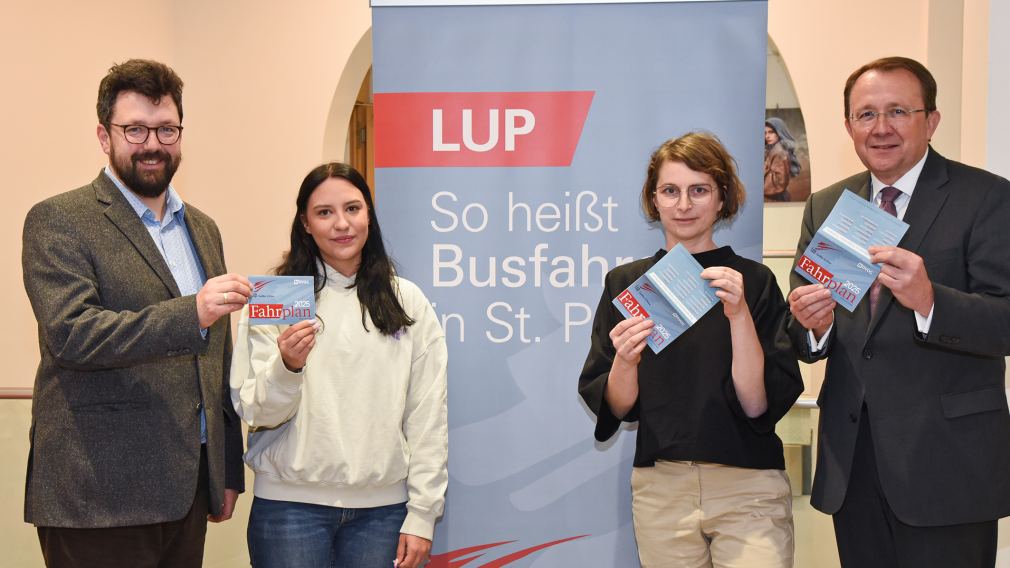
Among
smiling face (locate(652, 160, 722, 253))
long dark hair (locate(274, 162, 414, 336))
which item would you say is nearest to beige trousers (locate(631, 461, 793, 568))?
smiling face (locate(652, 160, 722, 253))

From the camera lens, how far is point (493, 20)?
9.39ft

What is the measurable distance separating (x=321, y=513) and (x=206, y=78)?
14.4ft

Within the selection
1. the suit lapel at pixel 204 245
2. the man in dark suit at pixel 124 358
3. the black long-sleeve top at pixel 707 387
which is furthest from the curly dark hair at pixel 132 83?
the black long-sleeve top at pixel 707 387

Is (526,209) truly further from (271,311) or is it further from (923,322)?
(923,322)

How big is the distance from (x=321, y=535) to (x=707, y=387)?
112cm

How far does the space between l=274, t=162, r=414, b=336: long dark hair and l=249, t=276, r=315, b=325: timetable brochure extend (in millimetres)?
269

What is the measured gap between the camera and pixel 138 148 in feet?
8.07

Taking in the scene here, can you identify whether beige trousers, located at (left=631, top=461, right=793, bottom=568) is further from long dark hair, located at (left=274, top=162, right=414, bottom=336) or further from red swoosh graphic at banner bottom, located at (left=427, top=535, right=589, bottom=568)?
long dark hair, located at (left=274, top=162, right=414, bottom=336)

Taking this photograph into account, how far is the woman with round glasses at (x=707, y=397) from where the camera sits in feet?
7.43

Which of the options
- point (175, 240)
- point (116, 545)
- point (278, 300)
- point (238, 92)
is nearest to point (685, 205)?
point (278, 300)

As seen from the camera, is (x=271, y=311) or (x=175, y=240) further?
(x=175, y=240)

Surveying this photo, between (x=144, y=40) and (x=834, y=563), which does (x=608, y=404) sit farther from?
(x=144, y=40)

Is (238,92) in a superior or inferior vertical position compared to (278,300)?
superior

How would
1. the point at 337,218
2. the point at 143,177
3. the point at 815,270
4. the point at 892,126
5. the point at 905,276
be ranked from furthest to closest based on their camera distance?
the point at 337,218 < the point at 143,177 < the point at 892,126 < the point at 815,270 < the point at 905,276
